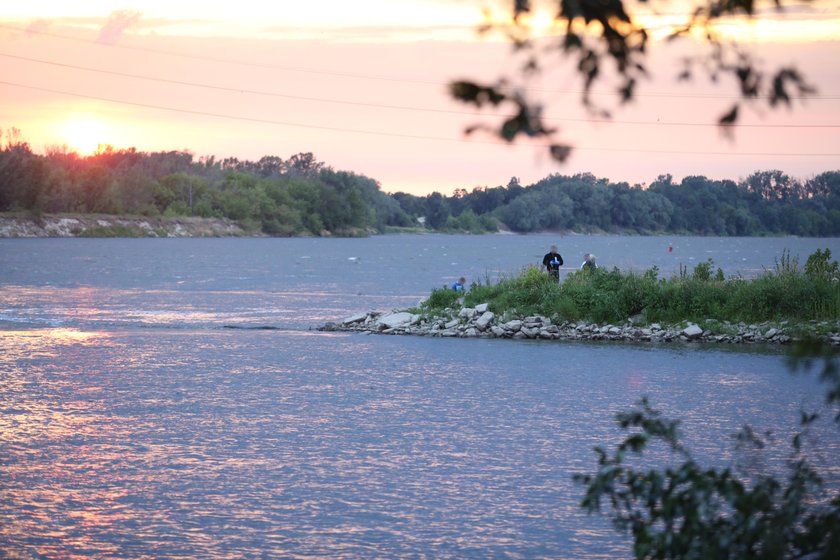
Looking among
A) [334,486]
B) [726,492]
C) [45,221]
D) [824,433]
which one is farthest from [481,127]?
[45,221]

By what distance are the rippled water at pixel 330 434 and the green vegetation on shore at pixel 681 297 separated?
7.83 ft

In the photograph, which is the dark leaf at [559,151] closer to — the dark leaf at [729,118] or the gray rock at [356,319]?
the dark leaf at [729,118]

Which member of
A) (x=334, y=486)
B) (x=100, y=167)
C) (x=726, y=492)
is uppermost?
(x=100, y=167)

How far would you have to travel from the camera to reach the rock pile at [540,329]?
2628 centimetres

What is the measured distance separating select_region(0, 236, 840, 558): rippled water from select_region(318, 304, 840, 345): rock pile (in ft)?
3.72

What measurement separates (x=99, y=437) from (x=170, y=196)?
183696mm

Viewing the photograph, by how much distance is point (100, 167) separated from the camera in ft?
559

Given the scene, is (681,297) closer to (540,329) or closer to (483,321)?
(540,329)

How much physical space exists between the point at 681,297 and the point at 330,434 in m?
16.2

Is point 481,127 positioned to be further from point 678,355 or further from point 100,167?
point 100,167

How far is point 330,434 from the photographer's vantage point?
46.0 ft

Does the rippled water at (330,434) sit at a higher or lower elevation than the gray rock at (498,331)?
lower

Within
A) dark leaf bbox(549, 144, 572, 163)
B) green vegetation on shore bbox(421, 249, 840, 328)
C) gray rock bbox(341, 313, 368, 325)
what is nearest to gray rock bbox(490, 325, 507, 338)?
green vegetation on shore bbox(421, 249, 840, 328)

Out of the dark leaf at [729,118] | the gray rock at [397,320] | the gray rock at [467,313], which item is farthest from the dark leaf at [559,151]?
the gray rock at [397,320]
